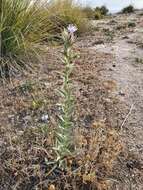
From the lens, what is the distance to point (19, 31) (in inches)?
197

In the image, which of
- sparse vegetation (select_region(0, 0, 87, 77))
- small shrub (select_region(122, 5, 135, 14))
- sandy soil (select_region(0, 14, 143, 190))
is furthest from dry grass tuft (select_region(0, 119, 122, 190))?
small shrub (select_region(122, 5, 135, 14))

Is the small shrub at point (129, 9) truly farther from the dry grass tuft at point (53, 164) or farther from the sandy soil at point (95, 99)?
the dry grass tuft at point (53, 164)

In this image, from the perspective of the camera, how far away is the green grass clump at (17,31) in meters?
4.94

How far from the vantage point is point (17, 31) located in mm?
5078

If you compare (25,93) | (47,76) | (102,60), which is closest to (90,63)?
(102,60)

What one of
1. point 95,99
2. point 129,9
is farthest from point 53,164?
point 129,9

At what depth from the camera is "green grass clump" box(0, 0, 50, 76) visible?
4.94 meters

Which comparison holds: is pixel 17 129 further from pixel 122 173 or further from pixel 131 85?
pixel 131 85

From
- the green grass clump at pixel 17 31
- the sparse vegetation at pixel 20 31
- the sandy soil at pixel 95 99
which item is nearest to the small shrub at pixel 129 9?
the sandy soil at pixel 95 99

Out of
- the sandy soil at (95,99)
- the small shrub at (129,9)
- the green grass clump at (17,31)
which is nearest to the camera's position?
the sandy soil at (95,99)

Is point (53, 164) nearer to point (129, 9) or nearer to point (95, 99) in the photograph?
point (95, 99)

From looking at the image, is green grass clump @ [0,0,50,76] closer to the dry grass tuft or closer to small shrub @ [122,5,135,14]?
the dry grass tuft

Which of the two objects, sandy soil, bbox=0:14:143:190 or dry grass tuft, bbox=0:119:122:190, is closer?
dry grass tuft, bbox=0:119:122:190

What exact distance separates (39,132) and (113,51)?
2.87m
